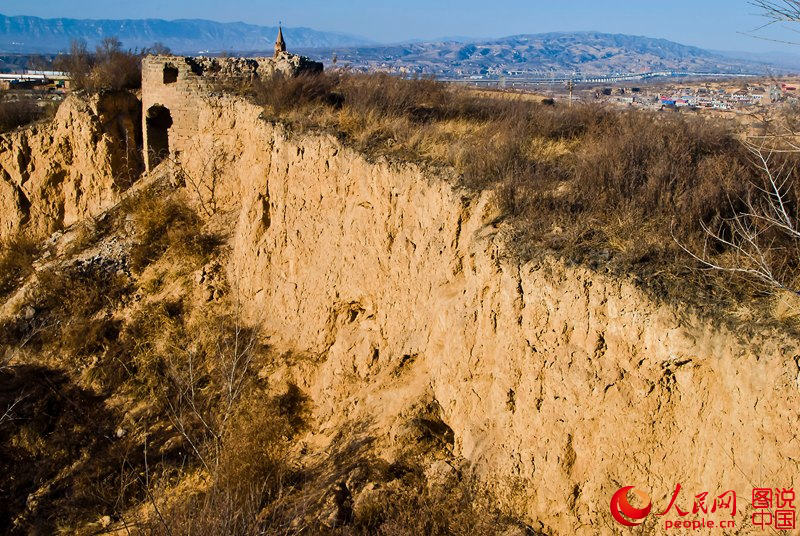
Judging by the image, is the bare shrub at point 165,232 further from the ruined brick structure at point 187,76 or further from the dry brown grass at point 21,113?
the dry brown grass at point 21,113

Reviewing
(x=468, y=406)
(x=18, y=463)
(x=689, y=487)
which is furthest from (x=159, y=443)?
(x=689, y=487)

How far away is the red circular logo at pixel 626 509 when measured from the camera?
534 centimetres

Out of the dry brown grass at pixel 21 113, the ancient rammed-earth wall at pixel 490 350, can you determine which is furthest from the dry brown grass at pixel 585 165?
the dry brown grass at pixel 21 113

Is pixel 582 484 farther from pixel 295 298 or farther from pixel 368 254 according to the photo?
A: pixel 295 298

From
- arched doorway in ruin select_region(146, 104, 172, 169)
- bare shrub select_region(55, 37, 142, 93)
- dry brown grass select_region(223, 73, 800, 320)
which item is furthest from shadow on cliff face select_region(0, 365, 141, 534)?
bare shrub select_region(55, 37, 142, 93)

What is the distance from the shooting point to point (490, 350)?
6.80 meters

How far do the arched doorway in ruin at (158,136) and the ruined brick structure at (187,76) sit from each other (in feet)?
1.89

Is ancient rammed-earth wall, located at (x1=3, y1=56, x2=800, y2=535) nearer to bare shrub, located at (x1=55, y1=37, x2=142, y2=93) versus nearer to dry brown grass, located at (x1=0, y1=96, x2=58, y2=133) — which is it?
bare shrub, located at (x1=55, y1=37, x2=142, y2=93)

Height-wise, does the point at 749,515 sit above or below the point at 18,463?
above

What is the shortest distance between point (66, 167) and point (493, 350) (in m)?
13.7

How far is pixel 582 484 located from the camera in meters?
5.77

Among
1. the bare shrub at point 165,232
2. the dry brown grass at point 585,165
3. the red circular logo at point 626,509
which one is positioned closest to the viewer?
the red circular logo at point 626,509

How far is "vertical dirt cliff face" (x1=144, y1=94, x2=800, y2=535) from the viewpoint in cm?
491

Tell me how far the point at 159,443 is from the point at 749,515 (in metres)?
8.08
